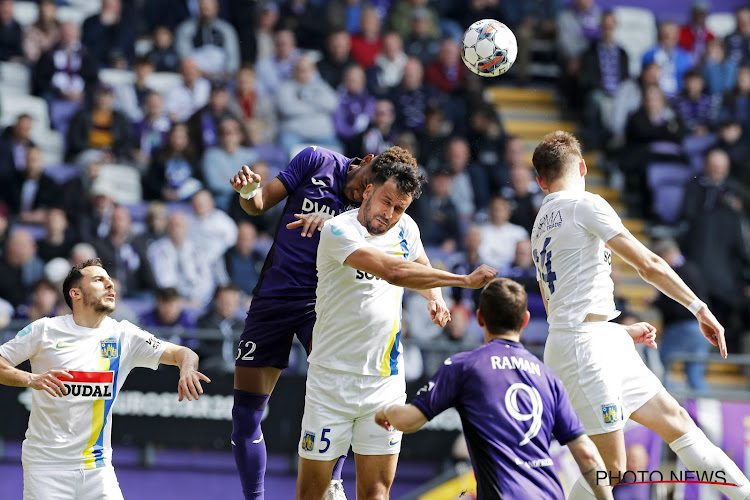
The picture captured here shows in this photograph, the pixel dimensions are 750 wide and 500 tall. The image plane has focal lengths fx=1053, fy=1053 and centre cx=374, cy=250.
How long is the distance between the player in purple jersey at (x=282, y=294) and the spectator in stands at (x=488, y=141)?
769cm

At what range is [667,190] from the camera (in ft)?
53.7

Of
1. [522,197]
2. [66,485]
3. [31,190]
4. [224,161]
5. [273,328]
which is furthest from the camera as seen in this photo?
[224,161]

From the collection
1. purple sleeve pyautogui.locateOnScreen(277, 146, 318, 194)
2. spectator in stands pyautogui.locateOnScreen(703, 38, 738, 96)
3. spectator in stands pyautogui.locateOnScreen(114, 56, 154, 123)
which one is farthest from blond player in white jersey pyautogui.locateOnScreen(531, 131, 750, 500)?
spectator in stands pyautogui.locateOnScreen(703, 38, 738, 96)

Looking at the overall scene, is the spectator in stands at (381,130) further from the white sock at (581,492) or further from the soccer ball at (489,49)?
the white sock at (581,492)

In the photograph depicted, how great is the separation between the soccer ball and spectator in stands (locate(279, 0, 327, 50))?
8.24 meters

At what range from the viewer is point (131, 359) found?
7.75m

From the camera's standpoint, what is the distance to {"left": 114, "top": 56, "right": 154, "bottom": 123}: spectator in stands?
51.9ft

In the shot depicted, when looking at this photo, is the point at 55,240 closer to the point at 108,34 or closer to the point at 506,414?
the point at 108,34

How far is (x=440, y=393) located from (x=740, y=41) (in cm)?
1485

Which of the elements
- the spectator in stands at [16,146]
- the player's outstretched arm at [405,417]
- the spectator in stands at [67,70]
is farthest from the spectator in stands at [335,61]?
the player's outstretched arm at [405,417]

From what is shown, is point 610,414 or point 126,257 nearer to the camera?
point 610,414

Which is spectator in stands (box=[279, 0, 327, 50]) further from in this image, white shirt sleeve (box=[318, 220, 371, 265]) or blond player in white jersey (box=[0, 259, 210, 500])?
white shirt sleeve (box=[318, 220, 371, 265])

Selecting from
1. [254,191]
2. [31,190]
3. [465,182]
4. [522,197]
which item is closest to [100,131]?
[31,190]

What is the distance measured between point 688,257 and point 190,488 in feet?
25.8
